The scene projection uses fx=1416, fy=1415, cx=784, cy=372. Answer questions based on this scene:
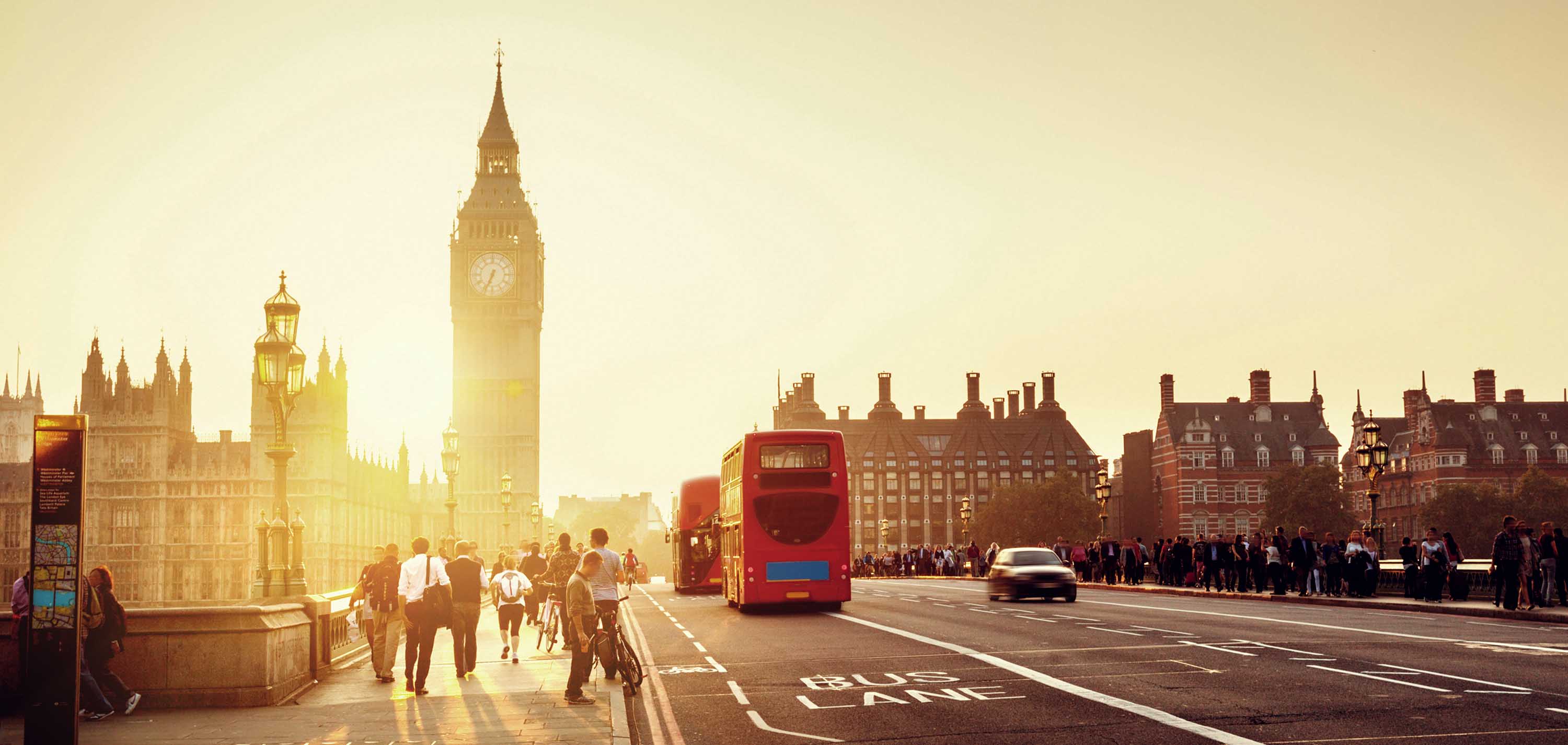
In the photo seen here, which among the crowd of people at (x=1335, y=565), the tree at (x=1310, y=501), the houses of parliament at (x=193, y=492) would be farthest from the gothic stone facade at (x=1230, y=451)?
the crowd of people at (x=1335, y=565)

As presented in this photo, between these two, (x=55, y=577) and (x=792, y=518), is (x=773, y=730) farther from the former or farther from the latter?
(x=792, y=518)

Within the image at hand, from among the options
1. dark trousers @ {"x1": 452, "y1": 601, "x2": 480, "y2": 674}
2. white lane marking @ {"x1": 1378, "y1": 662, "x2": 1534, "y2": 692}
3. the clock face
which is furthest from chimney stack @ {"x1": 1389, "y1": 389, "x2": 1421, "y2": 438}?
dark trousers @ {"x1": 452, "y1": 601, "x2": 480, "y2": 674}

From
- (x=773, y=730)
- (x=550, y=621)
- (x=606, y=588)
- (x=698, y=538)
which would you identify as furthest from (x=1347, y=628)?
(x=698, y=538)

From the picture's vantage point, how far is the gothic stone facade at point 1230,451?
440 feet

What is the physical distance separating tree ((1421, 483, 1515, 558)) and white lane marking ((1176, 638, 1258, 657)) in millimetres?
86918

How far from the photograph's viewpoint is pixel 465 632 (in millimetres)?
19672

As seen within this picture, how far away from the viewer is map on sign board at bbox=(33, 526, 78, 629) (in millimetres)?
10562

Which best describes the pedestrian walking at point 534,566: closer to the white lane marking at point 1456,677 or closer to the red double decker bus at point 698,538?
the white lane marking at point 1456,677

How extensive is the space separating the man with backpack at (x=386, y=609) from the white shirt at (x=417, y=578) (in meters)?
0.50

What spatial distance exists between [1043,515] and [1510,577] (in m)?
96.9

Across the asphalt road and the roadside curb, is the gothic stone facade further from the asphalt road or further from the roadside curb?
the asphalt road

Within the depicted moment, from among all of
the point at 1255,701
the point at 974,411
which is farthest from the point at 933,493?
the point at 1255,701

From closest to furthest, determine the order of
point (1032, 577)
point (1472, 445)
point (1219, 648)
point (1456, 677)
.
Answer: point (1456, 677) < point (1219, 648) < point (1032, 577) < point (1472, 445)

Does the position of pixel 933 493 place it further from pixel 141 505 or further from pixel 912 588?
pixel 912 588
